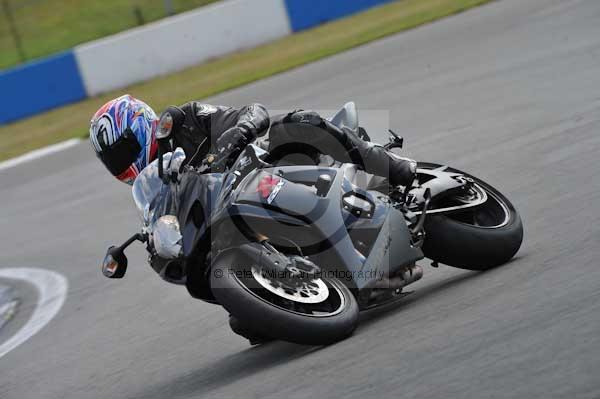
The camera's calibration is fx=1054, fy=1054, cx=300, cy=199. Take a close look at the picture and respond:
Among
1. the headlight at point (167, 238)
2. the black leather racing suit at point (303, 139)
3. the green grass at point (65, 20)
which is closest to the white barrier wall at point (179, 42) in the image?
the green grass at point (65, 20)

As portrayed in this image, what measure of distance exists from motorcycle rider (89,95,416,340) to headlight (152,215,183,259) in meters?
0.47

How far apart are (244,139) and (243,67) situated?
13.5 metres

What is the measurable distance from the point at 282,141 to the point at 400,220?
0.74 m

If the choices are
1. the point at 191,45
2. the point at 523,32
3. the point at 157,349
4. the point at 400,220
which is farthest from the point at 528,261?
the point at 191,45

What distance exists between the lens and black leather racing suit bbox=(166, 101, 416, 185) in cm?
532

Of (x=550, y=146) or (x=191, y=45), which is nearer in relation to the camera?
(x=550, y=146)

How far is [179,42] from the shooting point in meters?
20.2

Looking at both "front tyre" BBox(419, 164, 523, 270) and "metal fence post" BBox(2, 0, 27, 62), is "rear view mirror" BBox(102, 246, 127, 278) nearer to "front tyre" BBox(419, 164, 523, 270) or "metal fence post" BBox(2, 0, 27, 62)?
"front tyre" BBox(419, 164, 523, 270)

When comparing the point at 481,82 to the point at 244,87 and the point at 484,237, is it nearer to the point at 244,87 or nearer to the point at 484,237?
the point at 244,87

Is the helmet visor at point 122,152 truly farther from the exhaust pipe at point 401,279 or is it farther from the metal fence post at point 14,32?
the metal fence post at point 14,32

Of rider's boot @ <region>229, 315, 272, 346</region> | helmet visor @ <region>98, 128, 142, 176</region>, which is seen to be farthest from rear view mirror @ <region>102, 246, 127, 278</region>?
rider's boot @ <region>229, 315, 272, 346</region>

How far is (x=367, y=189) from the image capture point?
5715 mm

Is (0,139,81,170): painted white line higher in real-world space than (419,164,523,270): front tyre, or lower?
lower

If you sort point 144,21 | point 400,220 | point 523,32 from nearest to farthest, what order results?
point 400,220
point 523,32
point 144,21
